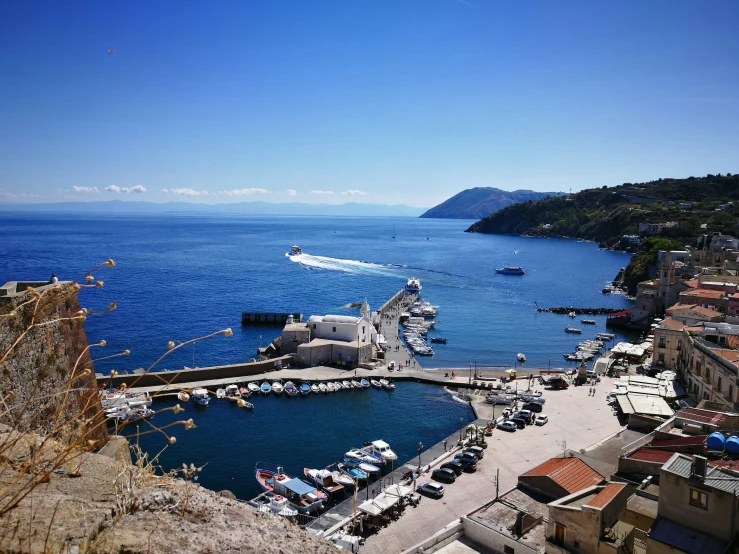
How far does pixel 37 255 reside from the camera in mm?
113438

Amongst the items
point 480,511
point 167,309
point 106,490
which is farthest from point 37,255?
point 106,490

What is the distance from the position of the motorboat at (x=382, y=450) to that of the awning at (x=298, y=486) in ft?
16.3

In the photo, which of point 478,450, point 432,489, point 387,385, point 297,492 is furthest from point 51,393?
point 387,385

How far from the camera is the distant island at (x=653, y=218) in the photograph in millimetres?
96875

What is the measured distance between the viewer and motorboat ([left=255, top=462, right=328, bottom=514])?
22.5m

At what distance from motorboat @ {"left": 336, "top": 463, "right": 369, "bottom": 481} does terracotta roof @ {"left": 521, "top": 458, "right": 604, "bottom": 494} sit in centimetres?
858

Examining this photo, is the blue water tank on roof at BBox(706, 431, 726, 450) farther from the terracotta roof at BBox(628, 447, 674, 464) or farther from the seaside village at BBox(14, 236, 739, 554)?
the terracotta roof at BBox(628, 447, 674, 464)

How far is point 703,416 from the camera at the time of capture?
21.0m

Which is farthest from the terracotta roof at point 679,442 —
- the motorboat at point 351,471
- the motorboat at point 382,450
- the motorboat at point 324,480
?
the motorboat at point 324,480

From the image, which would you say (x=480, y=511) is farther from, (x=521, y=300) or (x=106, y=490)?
(x=521, y=300)

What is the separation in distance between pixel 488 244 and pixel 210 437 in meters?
153

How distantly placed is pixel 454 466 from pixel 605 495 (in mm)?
11376

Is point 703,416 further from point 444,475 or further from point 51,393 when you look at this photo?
point 51,393

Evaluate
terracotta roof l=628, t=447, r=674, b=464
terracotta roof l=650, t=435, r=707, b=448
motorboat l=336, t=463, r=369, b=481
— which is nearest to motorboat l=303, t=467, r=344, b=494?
motorboat l=336, t=463, r=369, b=481
